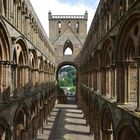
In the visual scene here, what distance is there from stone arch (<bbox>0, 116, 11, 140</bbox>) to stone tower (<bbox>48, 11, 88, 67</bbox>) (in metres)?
36.7

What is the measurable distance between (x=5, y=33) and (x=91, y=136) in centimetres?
1697

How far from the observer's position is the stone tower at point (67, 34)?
4953 cm

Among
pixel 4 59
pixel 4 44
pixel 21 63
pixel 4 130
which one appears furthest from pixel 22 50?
pixel 4 130

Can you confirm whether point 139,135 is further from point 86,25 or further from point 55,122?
point 86,25

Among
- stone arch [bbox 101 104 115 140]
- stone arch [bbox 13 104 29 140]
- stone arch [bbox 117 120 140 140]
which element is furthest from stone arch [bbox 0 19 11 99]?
stone arch [bbox 101 104 115 140]

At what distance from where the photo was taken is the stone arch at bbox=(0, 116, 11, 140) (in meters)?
12.2

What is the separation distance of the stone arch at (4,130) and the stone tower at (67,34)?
120 ft

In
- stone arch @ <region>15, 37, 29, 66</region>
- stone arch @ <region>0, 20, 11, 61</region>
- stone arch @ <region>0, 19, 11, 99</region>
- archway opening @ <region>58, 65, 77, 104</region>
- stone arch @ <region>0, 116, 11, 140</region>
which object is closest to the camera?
stone arch @ <region>0, 116, 11, 140</region>

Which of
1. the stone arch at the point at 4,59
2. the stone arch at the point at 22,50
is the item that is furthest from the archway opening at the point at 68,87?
the stone arch at the point at 4,59

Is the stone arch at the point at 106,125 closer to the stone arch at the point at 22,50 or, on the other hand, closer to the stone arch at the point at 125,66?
the stone arch at the point at 125,66

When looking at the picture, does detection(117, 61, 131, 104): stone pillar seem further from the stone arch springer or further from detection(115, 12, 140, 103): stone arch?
the stone arch springer

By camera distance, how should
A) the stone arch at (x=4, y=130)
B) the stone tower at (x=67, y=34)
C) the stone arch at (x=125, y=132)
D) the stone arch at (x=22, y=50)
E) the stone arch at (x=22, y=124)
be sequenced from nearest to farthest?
the stone arch at (x=125, y=132)
the stone arch at (x=4, y=130)
the stone arch at (x=22, y=50)
the stone arch at (x=22, y=124)
the stone tower at (x=67, y=34)

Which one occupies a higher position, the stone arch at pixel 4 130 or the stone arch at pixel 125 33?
the stone arch at pixel 125 33

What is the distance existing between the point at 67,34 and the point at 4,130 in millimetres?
38815
